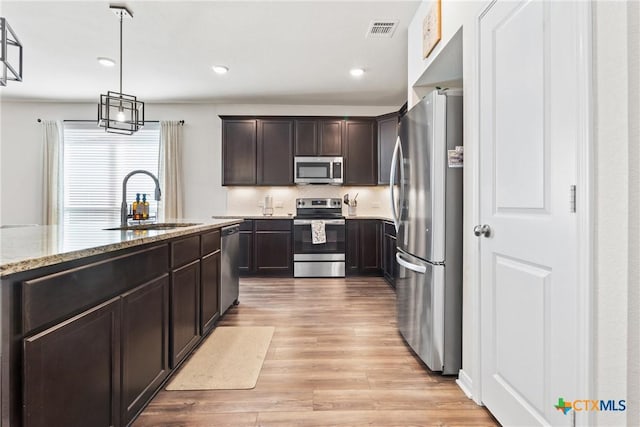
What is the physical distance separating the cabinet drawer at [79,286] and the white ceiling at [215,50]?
236 cm

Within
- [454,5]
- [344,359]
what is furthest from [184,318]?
[454,5]

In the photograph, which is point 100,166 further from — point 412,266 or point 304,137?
point 412,266

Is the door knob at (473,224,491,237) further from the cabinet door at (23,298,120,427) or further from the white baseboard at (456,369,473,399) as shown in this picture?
the cabinet door at (23,298,120,427)

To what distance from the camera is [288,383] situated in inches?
77.6

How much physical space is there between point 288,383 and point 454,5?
2.50 meters

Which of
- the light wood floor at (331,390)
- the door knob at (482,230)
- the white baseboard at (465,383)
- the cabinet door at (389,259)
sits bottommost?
the light wood floor at (331,390)

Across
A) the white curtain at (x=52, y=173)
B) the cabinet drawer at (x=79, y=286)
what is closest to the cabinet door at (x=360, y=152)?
the cabinet drawer at (x=79, y=286)

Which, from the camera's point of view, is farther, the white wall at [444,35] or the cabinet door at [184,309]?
the cabinet door at [184,309]

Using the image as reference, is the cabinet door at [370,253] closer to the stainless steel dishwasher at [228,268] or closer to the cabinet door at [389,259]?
the cabinet door at [389,259]

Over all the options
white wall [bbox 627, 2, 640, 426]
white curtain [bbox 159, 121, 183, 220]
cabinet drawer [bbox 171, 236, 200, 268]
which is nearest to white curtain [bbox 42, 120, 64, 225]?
white curtain [bbox 159, 121, 183, 220]

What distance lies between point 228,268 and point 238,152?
2621 mm

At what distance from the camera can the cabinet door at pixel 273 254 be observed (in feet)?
16.8

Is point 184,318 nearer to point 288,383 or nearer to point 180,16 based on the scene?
point 288,383

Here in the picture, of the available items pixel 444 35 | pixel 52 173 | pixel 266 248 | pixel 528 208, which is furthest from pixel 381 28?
pixel 52 173
